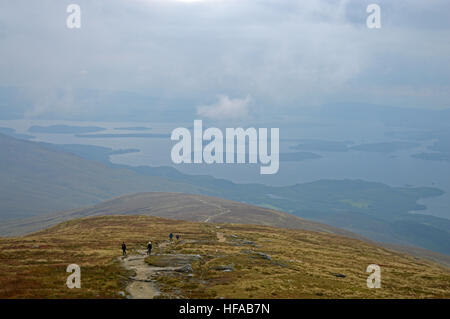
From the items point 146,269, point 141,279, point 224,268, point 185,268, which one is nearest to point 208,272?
point 185,268

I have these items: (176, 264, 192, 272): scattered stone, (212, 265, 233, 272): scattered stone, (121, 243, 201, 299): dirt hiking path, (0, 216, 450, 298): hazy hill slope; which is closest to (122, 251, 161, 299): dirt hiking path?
(121, 243, 201, 299): dirt hiking path

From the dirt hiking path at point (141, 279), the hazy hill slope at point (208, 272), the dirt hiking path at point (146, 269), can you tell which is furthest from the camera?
the hazy hill slope at point (208, 272)

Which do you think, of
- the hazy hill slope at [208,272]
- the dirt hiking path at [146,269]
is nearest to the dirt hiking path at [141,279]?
the dirt hiking path at [146,269]

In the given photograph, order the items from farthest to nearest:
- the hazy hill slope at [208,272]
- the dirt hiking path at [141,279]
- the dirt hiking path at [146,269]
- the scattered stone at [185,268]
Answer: the scattered stone at [185,268]
the hazy hill slope at [208,272]
the dirt hiking path at [146,269]
the dirt hiking path at [141,279]

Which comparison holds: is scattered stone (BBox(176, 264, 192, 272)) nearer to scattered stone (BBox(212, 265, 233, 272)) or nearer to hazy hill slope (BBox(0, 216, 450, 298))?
hazy hill slope (BBox(0, 216, 450, 298))

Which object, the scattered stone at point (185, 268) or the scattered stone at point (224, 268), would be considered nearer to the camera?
the scattered stone at point (185, 268)

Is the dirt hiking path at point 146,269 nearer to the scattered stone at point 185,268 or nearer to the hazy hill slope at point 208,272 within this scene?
the scattered stone at point 185,268

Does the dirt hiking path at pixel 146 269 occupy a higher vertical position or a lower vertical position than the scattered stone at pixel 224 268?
higher

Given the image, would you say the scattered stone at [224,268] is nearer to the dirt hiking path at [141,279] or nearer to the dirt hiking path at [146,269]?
the dirt hiking path at [146,269]

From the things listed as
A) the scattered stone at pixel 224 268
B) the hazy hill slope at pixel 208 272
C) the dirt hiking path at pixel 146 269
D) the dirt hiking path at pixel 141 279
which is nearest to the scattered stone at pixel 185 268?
the dirt hiking path at pixel 146 269
